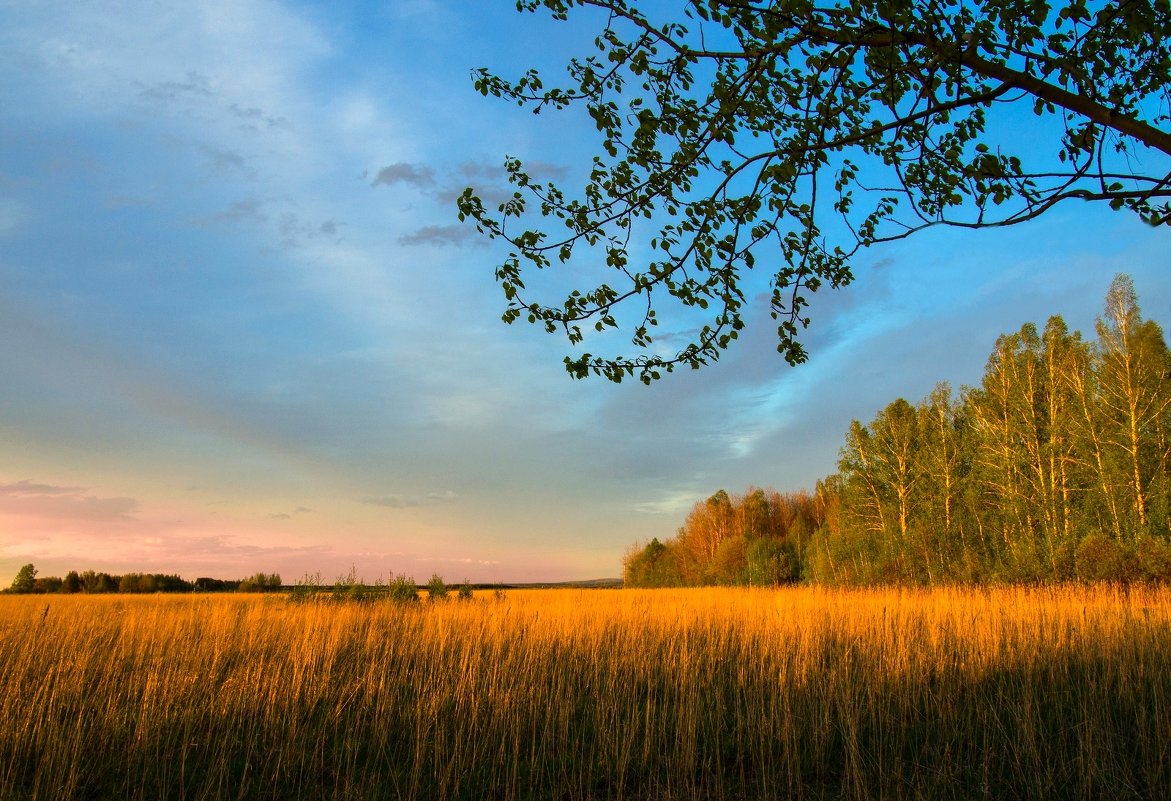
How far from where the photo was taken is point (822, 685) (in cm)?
667

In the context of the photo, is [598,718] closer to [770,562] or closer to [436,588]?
[436,588]

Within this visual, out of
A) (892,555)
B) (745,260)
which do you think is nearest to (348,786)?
(745,260)

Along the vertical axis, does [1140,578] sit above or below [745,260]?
below

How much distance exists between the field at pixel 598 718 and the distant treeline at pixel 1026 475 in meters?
10.2

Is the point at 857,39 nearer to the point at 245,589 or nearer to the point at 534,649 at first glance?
the point at 534,649

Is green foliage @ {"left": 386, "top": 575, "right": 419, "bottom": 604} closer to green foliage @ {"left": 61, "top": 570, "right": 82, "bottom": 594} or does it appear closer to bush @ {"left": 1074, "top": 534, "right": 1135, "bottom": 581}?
bush @ {"left": 1074, "top": 534, "right": 1135, "bottom": 581}

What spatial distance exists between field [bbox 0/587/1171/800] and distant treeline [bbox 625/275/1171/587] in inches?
400

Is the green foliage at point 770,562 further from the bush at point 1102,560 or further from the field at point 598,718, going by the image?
the field at point 598,718

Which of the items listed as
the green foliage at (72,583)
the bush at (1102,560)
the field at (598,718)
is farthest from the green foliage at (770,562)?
the green foliage at (72,583)

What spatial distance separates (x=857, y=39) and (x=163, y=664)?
1018 cm

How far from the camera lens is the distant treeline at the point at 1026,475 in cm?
1889

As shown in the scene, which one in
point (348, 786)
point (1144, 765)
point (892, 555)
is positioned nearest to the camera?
point (348, 786)

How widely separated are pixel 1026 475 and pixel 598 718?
2333cm

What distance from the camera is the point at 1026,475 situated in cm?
2309
